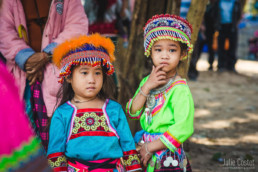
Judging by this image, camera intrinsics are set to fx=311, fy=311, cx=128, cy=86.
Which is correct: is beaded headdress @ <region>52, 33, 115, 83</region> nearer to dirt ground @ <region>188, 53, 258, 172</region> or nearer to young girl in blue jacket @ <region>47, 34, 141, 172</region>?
young girl in blue jacket @ <region>47, 34, 141, 172</region>

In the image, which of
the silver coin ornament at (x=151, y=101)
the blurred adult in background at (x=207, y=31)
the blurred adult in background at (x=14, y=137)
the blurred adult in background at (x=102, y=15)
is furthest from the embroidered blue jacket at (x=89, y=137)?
the blurred adult in background at (x=207, y=31)

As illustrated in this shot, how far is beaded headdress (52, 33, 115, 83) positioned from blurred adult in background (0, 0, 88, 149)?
392mm

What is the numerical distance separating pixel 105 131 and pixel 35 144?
126cm

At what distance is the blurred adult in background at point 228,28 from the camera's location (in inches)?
356

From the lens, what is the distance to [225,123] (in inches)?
225

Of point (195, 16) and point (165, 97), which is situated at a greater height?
point (195, 16)

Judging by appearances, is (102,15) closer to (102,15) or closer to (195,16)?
(102,15)

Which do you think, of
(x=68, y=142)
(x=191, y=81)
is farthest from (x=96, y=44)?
(x=191, y=81)

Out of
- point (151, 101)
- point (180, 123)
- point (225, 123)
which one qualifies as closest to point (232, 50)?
point (225, 123)

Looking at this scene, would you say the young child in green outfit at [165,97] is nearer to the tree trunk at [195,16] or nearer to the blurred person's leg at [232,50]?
the tree trunk at [195,16]

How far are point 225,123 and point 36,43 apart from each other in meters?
4.01

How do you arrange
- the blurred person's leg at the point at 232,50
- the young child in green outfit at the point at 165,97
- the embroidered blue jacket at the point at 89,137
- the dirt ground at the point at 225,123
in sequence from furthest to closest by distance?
1. the blurred person's leg at the point at 232,50
2. the dirt ground at the point at 225,123
3. the young child in green outfit at the point at 165,97
4. the embroidered blue jacket at the point at 89,137

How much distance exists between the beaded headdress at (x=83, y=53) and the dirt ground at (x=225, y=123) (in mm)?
2161

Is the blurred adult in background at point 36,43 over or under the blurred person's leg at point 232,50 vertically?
over
